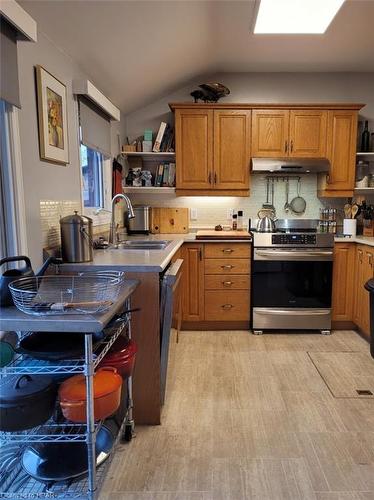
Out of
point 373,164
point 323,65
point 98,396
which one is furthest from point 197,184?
point 98,396

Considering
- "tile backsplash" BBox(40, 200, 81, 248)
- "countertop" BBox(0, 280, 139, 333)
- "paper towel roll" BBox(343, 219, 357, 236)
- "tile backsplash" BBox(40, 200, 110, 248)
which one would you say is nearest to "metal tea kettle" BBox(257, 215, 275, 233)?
"paper towel roll" BBox(343, 219, 357, 236)

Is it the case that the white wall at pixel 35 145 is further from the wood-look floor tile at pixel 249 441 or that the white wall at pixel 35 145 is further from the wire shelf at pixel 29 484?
the wood-look floor tile at pixel 249 441

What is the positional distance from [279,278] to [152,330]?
173 cm

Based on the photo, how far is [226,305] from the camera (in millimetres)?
3459

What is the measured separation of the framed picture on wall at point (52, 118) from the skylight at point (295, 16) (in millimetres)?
1323

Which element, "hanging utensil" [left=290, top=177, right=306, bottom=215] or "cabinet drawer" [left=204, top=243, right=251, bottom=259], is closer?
"cabinet drawer" [left=204, top=243, right=251, bottom=259]

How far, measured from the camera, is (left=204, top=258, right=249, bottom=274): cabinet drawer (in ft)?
11.2

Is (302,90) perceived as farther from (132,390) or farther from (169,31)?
(132,390)

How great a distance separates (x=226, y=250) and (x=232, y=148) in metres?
1.02

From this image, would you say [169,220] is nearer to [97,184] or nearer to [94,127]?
[97,184]

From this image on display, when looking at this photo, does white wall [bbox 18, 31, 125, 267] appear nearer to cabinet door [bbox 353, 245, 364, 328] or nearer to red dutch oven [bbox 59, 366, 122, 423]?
red dutch oven [bbox 59, 366, 122, 423]

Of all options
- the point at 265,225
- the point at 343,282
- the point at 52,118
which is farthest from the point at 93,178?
the point at 343,282

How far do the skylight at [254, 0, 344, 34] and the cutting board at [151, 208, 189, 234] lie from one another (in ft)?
5.94

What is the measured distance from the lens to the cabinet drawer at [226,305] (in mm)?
3445
